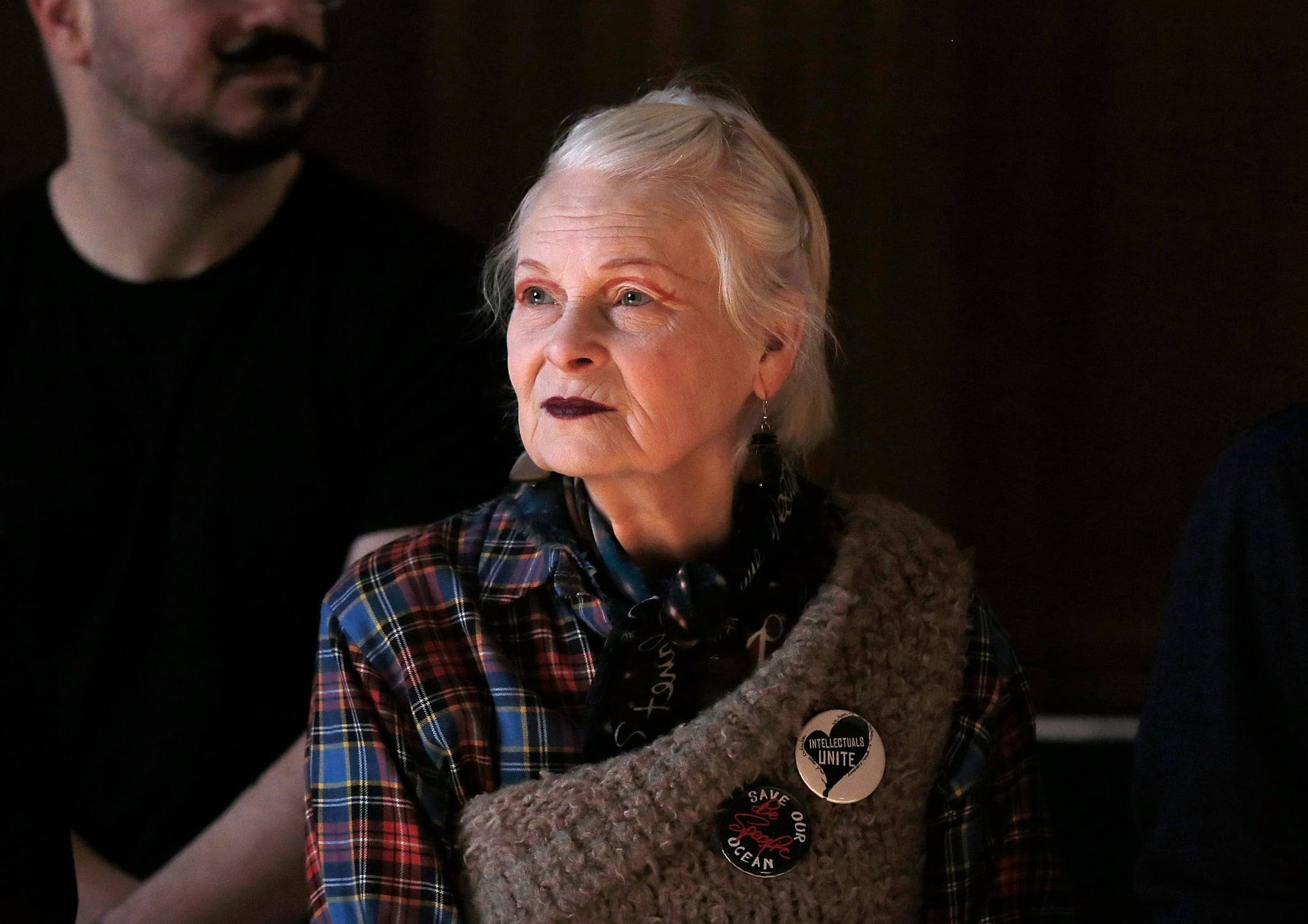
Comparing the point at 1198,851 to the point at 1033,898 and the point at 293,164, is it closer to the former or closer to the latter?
the point at 1033,898

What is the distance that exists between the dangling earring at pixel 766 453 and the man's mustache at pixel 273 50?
92 centimetres

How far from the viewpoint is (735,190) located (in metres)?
1.44

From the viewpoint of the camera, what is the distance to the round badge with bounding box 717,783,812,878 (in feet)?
4.31

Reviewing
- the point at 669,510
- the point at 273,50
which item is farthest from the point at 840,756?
the point at 273,50

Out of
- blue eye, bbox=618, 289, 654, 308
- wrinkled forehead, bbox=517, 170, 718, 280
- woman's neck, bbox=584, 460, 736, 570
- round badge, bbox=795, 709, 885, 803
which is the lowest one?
round badge, bbox=795, 709, 885, 803

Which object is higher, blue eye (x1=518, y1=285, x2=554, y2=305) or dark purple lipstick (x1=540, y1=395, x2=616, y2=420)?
blue eye (x1=518, y1=285, x2=554, y2=305)

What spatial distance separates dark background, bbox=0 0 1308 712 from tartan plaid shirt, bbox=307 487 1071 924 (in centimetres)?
60

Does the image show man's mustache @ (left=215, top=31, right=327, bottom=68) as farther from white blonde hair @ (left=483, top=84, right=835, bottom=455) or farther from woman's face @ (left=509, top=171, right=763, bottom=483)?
woman's face @ (left=509, top=171, right=763, bottom=483)

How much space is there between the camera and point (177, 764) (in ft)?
5.96

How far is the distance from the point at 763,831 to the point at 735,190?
0.70 meters

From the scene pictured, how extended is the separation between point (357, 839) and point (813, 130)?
1.28m

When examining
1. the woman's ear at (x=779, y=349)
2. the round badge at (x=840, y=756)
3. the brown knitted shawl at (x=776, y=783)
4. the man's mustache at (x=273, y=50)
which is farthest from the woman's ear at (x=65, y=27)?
the round badge at (x=840, y=756)

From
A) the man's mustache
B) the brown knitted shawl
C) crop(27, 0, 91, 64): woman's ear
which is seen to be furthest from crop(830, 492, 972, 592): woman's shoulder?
crop(27, 0, 91, 64): woman's ear

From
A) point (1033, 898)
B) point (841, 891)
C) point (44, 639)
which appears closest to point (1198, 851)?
point (1033, 898)
